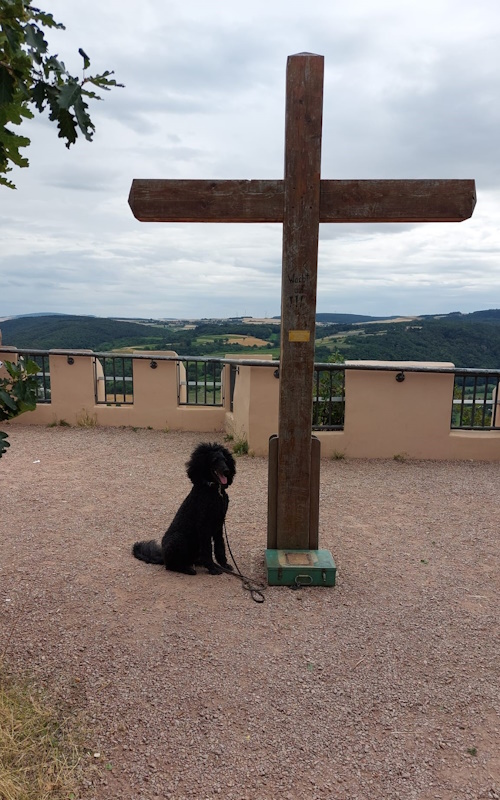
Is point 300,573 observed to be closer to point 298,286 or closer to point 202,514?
point 202,514

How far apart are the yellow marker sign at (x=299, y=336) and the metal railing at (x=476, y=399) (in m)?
4.63

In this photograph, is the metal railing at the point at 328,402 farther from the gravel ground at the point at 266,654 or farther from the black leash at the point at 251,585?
the black leash at the point at 251,585

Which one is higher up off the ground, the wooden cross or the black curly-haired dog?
the wooden cross

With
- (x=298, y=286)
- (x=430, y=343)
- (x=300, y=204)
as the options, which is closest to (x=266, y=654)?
(x=298, y=286)

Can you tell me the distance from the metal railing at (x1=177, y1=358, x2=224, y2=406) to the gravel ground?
13.8 ft

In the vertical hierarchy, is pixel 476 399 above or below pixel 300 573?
above

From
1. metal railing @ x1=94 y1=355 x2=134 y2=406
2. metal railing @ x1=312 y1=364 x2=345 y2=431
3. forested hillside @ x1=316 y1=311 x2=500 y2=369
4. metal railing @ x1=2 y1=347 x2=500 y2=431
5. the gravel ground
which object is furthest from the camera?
forested hillside @ x1=316 y1=311 x2=500 y2=369

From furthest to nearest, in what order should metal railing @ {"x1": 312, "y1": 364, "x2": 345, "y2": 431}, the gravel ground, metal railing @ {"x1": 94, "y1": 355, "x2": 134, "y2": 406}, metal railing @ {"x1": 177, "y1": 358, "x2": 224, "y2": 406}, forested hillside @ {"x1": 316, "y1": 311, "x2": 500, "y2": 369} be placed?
forested hillside @ {"x1": 316, "y1": 311, "x2": 500, "y2": 369}, metal railing @ {"x1": 94, "y1": 355, "x2": 134, "y2": 406}, metal railing @ {"x1": 177, "y1": 358, "x2": 224, "y2": 406}, metal railing @ {"x1": 312, "y1": 364, "x2": 345, "y2": 431}, the gravel ground

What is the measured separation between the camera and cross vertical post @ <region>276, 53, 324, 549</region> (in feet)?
12.2

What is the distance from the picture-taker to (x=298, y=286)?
3.88m

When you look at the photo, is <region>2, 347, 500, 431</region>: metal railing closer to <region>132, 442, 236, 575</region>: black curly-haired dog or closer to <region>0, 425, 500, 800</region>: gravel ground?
<region>0, 425, 500, 800</region>: gravel ground

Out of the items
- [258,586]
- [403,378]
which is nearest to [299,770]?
[258,586]

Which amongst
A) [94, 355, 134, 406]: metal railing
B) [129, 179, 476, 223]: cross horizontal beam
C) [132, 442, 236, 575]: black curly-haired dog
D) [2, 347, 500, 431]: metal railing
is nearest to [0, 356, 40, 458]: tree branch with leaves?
[132, 442, 236, 575]: black curly-haired dog

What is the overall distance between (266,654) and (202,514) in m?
1.19
